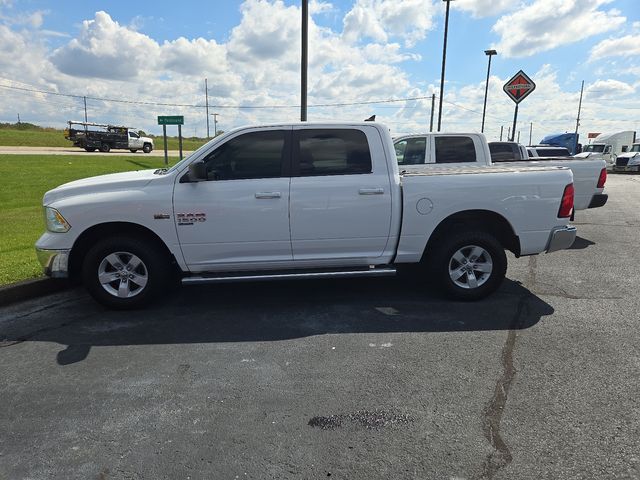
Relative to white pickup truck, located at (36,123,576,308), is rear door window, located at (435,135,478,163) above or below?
above

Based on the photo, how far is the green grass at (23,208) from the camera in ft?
19.7

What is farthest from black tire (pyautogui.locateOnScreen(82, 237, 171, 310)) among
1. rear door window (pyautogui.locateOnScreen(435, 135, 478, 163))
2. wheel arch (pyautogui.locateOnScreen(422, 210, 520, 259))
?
rear door window (pyautogui.locateOnScreen(435, 135, 478, 163))

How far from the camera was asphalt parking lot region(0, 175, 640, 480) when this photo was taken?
2670 mm

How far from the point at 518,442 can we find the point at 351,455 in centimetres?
101

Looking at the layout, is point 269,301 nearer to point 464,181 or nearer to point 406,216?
point 406,216

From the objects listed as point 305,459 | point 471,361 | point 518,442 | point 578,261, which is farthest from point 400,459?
point 578,261

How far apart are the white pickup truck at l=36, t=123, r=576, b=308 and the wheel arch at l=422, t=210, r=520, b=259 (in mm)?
23

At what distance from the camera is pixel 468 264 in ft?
17.1

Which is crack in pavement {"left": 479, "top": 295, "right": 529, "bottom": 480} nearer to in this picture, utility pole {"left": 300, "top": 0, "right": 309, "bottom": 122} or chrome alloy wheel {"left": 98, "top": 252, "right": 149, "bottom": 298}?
chrome alloy wheel {"left": 98, "top": 252, "right": 149, "bottom": 298}

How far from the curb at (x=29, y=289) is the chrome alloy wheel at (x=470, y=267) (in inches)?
188

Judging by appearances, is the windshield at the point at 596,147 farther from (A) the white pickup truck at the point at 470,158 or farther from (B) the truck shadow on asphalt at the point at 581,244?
(B) the truck shadow on asphalt at the point at 581,244

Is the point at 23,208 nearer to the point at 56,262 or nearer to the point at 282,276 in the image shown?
the point at 56,262

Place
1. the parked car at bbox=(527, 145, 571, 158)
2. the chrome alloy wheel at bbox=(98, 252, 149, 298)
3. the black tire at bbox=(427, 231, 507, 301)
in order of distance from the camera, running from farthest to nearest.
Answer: the parked car at bbox=(527, 145, 571, 158) → the black tire at bbox=(427, 231, 507, 301) → the chrome alloy wheel at bbox=(98, 252, 149, 298)

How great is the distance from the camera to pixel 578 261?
23.5ft
